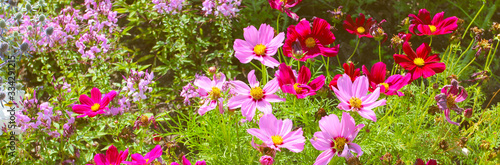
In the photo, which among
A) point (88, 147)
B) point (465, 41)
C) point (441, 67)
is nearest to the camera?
point (441, 67)

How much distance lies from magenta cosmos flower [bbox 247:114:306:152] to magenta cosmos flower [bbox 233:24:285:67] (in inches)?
7.2

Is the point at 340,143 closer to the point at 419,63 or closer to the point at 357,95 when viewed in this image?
the point at 357,95

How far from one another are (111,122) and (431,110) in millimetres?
1594

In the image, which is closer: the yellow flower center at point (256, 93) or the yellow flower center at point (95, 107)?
the yellow flower center at point (256, 93)

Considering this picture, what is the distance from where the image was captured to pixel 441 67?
1.21 metres

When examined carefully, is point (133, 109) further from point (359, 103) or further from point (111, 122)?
point (359, 103)

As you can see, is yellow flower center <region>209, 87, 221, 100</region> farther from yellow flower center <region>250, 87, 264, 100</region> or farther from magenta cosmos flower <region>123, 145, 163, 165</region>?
magenta cosmos flower <region>123, 145, 163, 165</region>

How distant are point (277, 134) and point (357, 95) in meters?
0.25

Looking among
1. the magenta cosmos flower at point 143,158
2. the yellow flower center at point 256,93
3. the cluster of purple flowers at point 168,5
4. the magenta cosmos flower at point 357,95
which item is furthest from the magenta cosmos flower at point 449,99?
the cluster of purple flowers at point 168,5

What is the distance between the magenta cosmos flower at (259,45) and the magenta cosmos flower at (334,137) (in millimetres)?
249

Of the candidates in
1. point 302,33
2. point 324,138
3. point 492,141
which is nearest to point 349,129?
point 324,138

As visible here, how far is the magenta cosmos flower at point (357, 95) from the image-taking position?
1057mm

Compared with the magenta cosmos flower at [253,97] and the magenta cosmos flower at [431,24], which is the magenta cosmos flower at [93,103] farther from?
the magenta cosmos flower at [431,24]

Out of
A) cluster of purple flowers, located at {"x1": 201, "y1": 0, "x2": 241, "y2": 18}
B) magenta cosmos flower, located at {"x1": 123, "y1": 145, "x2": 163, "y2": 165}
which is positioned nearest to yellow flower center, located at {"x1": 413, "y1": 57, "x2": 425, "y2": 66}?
magenta cosmos flower, located at {"x1": 123, "y1": 145, "x2": 163, "y2": 165}
